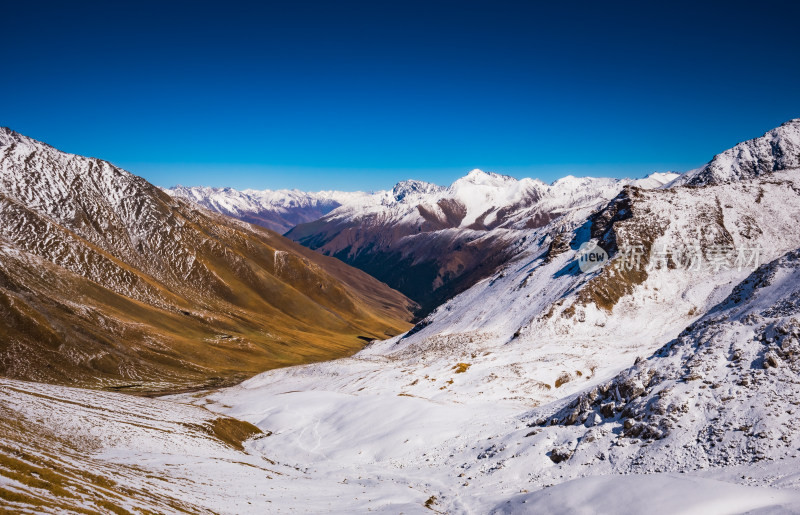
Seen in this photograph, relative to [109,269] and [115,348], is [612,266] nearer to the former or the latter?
[115,348]

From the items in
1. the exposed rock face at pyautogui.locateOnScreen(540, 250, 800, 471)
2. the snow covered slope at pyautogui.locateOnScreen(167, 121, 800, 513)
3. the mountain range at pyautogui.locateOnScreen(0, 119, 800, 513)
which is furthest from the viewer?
the snow covered slope at pyautogui.locateOnScreen(167, 121, 800, 513)

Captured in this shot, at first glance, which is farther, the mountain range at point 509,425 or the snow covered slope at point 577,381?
the snow covered slope at point 577,381

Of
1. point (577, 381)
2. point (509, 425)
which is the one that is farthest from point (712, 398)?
point (577, 381)

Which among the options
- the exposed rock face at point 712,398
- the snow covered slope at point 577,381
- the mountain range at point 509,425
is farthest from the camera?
the snow covered slope at point 577,381

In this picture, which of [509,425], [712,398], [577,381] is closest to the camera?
[712,398]

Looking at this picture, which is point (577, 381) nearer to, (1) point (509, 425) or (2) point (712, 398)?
(1) point (509, 425)

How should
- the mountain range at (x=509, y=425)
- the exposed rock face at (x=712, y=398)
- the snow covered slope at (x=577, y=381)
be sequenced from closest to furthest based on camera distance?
the mountain range at (x=509, y=425), the exposed rock face at (x=712, y=398), the snow covered slope at (x=577, y=381)

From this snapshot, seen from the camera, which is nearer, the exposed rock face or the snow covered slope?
the exposed rock face

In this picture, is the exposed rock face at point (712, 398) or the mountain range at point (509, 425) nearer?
the mountain range at point (509, 425)

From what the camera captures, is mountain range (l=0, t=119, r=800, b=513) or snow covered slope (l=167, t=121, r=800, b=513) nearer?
mountain range (l=0, t=119, r=800, b=513)

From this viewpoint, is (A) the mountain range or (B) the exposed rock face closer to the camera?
(A) the mountain range

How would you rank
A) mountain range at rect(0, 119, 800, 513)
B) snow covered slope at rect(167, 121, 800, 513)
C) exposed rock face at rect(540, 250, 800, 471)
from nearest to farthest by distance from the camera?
mountain range at rect(0, 119, 800, 513) < exposed rock face at rect(540, 250, 800, 471) < snow covered slope at rect(167, 121, 800, 513)
